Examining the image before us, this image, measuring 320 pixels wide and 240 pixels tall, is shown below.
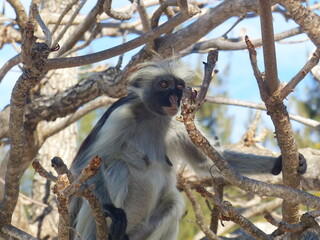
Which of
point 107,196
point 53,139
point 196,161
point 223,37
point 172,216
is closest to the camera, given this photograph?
point 107,196

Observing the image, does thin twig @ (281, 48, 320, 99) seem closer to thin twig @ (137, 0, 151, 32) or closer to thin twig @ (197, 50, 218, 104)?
thin twig @ (197, 50, 218, 104)

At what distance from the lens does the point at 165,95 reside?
6445 millimetres

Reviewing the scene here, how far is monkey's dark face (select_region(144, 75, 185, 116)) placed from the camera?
615 cm

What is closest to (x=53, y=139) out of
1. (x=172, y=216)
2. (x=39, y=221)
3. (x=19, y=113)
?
(x=39, y=221)

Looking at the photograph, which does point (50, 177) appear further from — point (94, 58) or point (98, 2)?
point (98, 2)

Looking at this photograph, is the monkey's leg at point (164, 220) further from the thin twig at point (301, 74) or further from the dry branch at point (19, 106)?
the thin twig at point (301, 74)

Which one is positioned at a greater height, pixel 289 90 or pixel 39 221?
pixel 289 90

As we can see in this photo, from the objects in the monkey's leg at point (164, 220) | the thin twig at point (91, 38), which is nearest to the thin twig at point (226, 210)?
the monkey's leg at point (164, 220)

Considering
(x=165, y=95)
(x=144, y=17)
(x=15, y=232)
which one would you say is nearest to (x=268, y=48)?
(x=165, y=95)

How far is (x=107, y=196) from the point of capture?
220 inches

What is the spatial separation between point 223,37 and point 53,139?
385 cm

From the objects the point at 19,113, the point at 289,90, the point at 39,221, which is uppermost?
the point at 289,90

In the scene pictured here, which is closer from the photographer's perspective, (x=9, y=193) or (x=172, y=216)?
(x=9, y=193)

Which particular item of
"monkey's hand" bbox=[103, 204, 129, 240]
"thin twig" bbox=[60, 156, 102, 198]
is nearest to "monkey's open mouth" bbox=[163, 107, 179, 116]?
"monkey's hand" bbox=[103, 204, 129, 240]
